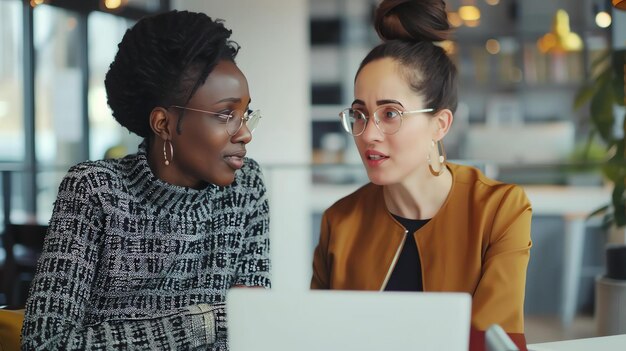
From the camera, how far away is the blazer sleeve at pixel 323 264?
2193mm

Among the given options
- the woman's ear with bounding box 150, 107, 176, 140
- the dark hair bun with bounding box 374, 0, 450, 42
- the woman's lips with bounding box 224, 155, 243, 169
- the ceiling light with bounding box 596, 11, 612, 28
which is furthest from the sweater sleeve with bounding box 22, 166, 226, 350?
the ceiling light with bounding box 596, 11, 612, 28

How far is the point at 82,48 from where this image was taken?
6.14m

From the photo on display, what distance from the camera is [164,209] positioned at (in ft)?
6.25

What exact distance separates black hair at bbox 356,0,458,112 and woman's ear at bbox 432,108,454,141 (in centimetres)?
2

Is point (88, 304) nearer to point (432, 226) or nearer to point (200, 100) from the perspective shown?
point (200, 100)

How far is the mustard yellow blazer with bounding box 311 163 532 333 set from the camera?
6.27 ft

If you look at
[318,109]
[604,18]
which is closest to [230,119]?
[604,18]

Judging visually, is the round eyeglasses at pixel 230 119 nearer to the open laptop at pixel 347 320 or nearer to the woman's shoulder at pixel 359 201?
the woman's shoulder at pixel 359 201

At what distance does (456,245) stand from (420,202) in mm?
145

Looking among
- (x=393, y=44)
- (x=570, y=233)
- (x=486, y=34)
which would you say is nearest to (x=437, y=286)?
(x=393, y=44)

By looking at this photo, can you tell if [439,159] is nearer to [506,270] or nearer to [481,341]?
[506,270]

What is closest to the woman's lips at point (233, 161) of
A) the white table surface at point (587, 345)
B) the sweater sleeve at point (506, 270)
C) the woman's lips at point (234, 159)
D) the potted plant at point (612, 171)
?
the woman's lips at point (234, 159)

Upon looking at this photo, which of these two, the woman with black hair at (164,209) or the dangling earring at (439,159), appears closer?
the woman with black hair at (164,209)

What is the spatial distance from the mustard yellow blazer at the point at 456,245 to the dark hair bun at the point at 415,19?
1.14 feet
